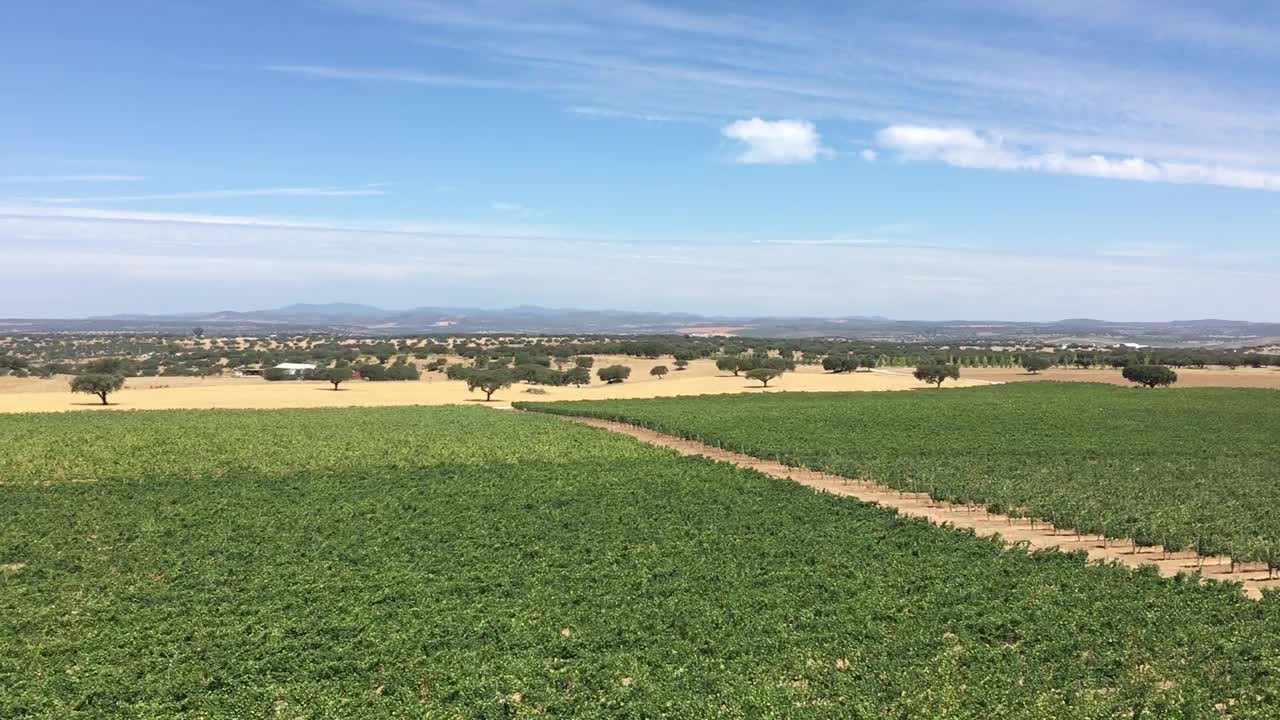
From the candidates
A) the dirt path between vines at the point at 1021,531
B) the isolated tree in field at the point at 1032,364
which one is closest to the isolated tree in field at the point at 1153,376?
the isolated tree in field at the point at 1032,364

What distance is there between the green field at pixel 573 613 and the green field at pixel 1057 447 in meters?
5.92

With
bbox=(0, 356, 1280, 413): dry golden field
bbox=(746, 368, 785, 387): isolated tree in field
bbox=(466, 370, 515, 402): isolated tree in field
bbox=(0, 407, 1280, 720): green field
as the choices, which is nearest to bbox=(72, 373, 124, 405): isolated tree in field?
bbox=(0, 356, 1280, 413): dry golden field

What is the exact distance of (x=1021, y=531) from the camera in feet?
91.9

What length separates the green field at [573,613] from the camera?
14.2 metres

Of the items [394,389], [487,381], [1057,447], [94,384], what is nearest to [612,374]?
[487,381]

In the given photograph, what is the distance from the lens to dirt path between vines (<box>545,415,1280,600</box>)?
2288 centimetres

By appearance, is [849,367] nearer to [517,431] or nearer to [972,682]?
[517,431]

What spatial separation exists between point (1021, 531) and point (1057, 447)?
18866 millimetres

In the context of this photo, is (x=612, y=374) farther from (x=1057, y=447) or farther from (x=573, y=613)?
(x=573, y=613)

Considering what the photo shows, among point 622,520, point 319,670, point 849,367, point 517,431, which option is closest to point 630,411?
point 517,431

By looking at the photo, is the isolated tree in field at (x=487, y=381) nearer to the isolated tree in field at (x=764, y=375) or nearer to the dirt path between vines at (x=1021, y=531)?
the isolated tree in field at (x=764, y=375)

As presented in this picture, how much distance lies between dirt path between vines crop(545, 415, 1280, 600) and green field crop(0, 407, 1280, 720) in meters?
2.55

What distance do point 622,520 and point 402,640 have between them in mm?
11721

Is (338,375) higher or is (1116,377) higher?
(338,375)
